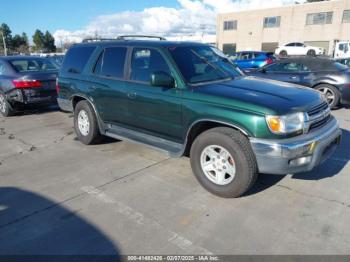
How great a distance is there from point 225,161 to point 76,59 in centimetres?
381

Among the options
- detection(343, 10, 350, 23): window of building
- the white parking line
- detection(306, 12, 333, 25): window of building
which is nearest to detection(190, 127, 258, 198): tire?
the white parking line

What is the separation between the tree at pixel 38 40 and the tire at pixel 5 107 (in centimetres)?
7361

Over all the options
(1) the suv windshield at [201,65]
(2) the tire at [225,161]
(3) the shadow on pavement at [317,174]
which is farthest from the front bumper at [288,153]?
(1) the suv windshield at [201,65]

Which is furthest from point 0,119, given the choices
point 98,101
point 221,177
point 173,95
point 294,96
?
point 294,96

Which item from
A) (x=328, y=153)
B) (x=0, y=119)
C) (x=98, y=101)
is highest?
(x=98, y=101)

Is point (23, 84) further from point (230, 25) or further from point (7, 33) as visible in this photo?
point (7, 33)

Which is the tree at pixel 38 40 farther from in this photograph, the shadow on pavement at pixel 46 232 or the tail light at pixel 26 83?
the shadow on pavement at pixel 46 232

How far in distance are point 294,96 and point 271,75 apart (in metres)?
5.85

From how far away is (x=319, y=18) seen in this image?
39312 millimetres

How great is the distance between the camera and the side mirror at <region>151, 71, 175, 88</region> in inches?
154

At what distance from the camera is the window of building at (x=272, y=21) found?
1700 inches

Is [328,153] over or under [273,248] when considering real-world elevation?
over

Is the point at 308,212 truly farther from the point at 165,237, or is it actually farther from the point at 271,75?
the point at 271,75

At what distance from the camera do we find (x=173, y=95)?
13.2 ft
